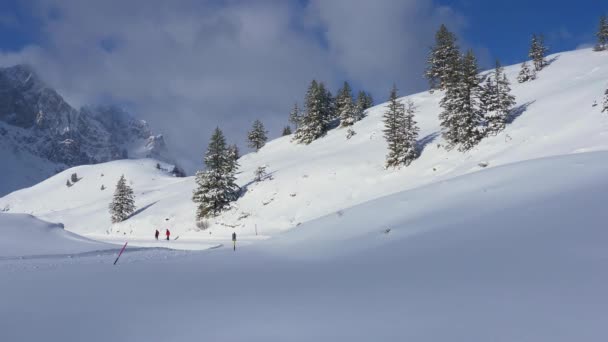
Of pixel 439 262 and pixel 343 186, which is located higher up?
pixel 343 186

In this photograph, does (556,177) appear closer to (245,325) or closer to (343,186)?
(245,325)

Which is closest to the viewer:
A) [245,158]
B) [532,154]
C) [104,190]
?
[532,154]

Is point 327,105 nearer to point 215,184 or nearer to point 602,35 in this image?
point 215,184

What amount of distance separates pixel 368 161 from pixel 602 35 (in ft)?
147

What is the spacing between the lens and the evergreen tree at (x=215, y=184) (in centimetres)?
4181

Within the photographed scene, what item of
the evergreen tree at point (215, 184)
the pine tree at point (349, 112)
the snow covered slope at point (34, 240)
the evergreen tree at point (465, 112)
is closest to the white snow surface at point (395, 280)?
the snow covered slope at point (34, 240)

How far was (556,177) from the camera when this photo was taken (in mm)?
7508

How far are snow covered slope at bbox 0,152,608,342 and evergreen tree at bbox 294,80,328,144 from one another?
5469cm

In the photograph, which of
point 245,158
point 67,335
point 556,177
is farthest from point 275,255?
point 245,158

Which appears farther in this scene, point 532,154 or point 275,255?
point 532,154

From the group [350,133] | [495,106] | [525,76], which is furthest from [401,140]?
[525,76]

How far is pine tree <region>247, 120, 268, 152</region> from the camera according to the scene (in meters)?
75.1

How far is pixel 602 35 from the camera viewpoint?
186 ft

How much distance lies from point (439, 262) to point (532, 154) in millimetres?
26060
